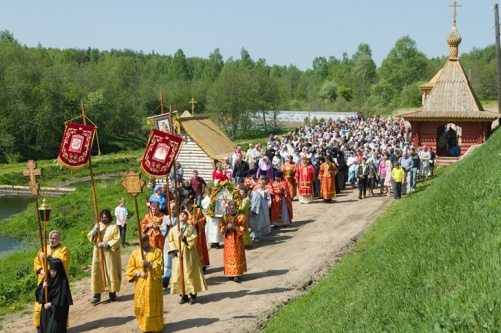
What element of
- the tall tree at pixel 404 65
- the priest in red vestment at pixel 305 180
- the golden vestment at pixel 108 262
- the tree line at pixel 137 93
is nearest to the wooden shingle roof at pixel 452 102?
the priest in red vestment at pixel 305 180

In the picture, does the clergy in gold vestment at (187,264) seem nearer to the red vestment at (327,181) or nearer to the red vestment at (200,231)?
the red vestment at (200,231)

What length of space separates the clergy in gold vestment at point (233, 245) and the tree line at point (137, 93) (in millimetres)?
42465

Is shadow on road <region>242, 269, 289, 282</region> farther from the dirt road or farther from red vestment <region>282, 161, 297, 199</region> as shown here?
red vestment <region>282, 161, 297, 199</region>

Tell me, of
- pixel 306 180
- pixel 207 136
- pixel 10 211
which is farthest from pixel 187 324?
pixel 10 211

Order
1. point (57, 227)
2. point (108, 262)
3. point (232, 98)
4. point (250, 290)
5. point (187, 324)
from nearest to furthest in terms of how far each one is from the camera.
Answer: point (187, 324), point (108, 262), point (250, 290), point (57, 227), point (232, 98)

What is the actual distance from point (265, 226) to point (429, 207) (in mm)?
5339

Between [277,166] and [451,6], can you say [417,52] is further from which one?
[277,166]

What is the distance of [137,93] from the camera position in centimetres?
8425

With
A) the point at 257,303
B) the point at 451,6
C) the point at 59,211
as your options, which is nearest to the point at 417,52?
the point at 451,6

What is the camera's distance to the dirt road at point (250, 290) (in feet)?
36.9

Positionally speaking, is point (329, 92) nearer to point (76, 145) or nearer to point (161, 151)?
point (76, 145)

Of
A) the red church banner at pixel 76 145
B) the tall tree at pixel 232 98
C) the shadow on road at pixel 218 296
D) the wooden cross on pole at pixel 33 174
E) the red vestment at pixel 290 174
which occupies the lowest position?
the shadow on road at pixel 218 296

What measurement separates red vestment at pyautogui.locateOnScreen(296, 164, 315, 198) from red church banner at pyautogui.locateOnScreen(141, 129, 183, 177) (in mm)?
10374

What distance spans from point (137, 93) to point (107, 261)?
73.7 metres
